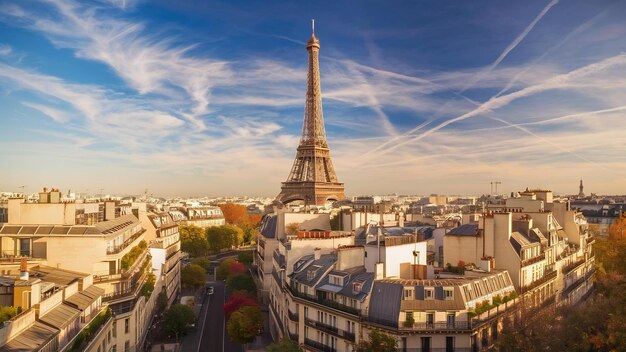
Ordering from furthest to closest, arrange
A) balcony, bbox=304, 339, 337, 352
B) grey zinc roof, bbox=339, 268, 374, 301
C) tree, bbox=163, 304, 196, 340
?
tree, bbox=163, 304, 196, 340 → balcony, bbox=304, 339, 337, 352 → grey zinc roof, bbox=339, 268, 374, 301

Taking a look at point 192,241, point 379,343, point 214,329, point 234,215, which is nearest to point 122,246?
point 214,329

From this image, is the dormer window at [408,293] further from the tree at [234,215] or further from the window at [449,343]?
the tree at [234,215]

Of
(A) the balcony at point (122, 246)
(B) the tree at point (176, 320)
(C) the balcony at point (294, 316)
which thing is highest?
(A) the balcony at point (122, 246)

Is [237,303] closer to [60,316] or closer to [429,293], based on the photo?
[60,316]

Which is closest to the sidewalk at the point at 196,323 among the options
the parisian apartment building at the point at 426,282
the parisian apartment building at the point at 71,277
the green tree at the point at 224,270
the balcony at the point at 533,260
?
the green tree at the point at 224,270

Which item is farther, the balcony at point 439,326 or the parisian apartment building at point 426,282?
the parisian apartment building at point 426,282

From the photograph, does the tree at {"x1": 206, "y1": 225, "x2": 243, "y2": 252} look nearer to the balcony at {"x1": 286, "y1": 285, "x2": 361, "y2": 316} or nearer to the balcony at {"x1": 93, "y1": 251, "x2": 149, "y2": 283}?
the balcony at {"x1": 93, "y1": 251, "x2": 149, "y2": 283}

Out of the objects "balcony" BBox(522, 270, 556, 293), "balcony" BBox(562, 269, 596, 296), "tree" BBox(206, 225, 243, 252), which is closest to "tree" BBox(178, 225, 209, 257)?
"tree" BBox(206, 225, 243, 252)
